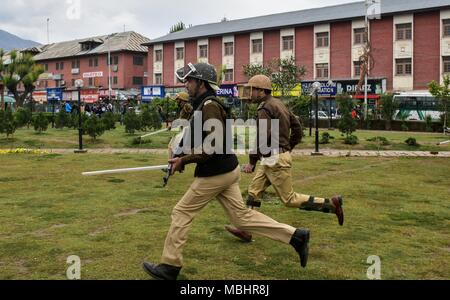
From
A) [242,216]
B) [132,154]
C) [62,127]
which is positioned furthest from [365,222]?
[62,127]

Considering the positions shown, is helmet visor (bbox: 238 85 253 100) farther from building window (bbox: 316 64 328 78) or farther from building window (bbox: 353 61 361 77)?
building window (bbox: 316 64 328 78)

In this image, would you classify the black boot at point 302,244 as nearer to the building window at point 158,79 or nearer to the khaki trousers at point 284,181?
the khaki trousers at point 284,181

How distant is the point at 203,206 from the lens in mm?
5035

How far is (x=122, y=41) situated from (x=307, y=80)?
29030mm

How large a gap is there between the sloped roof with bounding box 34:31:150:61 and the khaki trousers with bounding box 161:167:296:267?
207ft

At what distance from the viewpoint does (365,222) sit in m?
7.35

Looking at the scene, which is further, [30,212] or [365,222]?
[30,212]

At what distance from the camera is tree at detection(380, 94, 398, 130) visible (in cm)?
3412

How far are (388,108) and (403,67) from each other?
12.7m

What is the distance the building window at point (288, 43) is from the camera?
51500 millimetres

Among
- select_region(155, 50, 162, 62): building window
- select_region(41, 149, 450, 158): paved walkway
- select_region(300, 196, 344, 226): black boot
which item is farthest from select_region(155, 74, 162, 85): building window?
select_region(300, 196, 344, 226): black boot

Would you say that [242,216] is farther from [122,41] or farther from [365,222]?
[122,41]

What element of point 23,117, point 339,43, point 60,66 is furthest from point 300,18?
point 60,66

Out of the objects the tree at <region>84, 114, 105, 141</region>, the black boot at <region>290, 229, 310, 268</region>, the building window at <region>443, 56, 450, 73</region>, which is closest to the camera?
the black boot at <region>290, 229, 310, 268</region>
